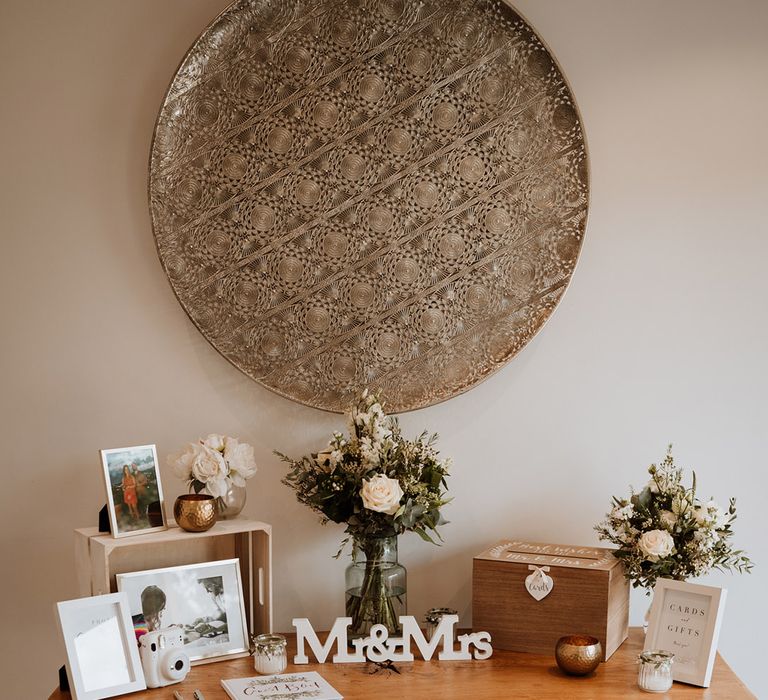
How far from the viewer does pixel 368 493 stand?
1741mm

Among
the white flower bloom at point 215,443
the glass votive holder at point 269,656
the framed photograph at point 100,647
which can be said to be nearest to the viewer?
the framed photograph at point 100,647

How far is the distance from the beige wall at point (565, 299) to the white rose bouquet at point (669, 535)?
0.24 meters

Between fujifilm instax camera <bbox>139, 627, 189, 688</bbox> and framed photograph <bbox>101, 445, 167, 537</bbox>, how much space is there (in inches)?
8.7

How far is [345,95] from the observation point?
6.56 feet

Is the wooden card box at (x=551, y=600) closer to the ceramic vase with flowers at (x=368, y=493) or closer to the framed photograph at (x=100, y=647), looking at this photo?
the ceramic vase with flowers at (x=368, y=493)

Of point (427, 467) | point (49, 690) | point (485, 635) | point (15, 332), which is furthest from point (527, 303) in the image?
point (49, 690)

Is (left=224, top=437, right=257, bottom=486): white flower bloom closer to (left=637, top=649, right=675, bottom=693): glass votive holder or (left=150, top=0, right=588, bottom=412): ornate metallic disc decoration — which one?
(left=150, top=0, right=588, bottom=412): ornate metallic disc decoration

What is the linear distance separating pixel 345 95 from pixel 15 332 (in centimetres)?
97

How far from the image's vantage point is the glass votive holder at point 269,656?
1.72 meters

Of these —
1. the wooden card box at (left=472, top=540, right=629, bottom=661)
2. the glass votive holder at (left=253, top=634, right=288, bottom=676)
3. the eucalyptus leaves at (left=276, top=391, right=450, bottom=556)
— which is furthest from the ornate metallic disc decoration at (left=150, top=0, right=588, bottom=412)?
the glass votive holder at (left=253, top=634, right=288, bottom=676)

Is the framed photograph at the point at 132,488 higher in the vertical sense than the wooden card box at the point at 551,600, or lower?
higher

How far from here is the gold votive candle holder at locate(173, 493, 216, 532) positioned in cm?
177

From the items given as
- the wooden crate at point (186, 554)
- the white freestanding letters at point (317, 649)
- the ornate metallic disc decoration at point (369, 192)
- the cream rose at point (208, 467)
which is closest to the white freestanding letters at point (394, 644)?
the white freestanding letters at point (317, 649)

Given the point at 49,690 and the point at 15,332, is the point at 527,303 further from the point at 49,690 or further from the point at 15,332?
the point at 49,690
